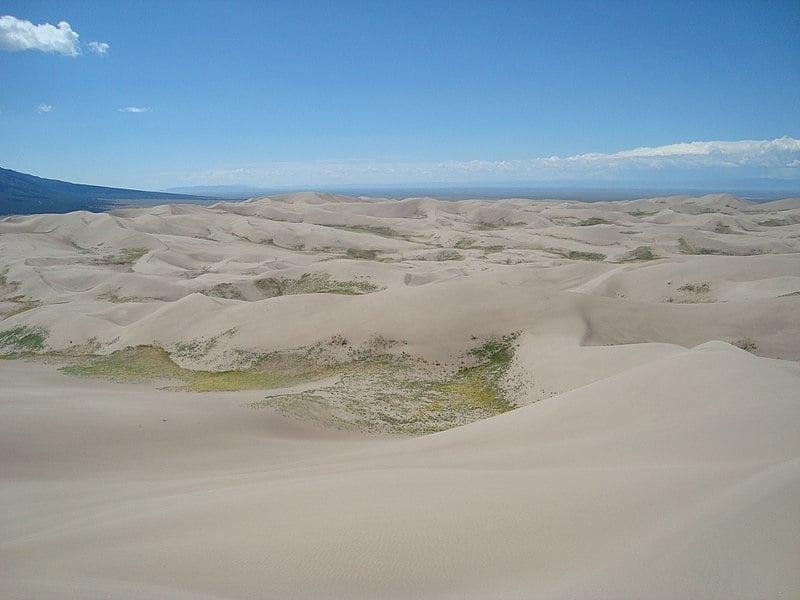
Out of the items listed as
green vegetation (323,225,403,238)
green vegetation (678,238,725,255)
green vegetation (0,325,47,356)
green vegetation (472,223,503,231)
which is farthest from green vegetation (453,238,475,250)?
green vegetation (0,325,47,356)

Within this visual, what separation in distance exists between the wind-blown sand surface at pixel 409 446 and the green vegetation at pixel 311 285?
11.3 meters

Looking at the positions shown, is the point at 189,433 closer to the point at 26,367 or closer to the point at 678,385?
the point at 678,385

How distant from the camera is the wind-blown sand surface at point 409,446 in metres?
5.49

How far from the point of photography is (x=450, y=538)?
20.8 feet

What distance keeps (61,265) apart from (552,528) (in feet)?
210

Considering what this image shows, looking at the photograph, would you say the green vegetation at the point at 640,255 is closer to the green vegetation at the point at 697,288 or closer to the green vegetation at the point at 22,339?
the green vegetation at the point at 697,288

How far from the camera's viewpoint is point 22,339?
32.4m

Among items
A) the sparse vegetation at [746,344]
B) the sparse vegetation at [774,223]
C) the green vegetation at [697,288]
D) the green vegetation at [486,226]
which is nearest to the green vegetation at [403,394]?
the sparse vegetation at [746,344]

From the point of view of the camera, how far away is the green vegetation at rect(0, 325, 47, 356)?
31.2 metres

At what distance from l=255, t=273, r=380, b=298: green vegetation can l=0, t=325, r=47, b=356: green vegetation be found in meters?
17.1

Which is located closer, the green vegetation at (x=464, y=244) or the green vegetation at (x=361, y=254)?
the green vegetation at (x=361, y=254)

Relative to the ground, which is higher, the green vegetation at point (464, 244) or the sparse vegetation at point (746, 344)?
the green vegetation at point (464, 244)

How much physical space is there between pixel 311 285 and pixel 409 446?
3406cm

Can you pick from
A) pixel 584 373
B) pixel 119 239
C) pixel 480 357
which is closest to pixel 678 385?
pixel 584 373
